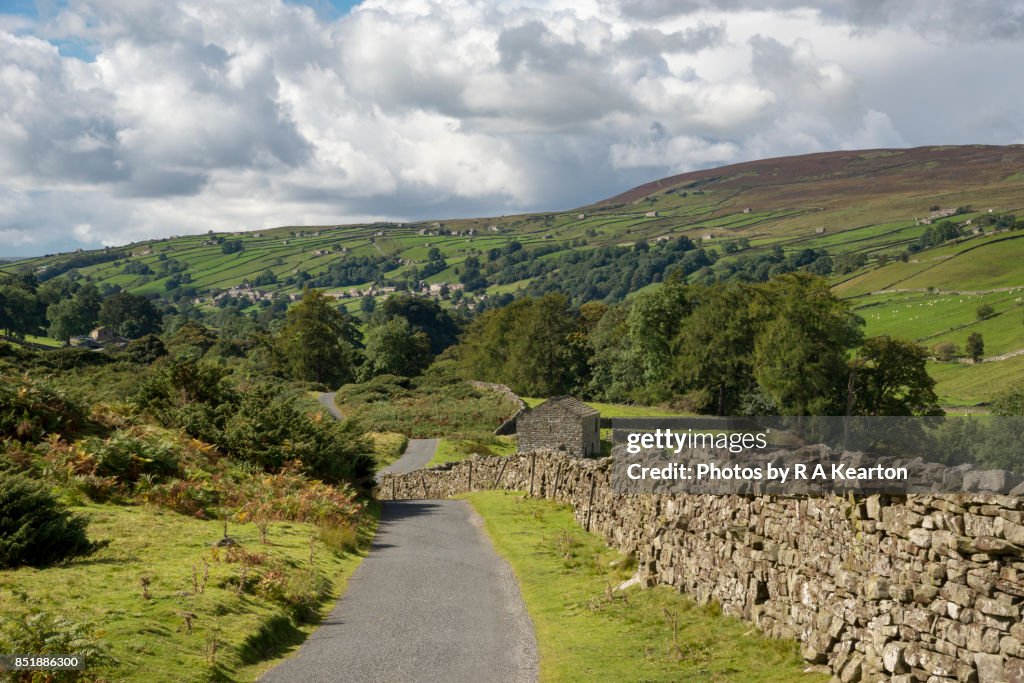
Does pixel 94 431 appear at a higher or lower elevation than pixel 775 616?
higher

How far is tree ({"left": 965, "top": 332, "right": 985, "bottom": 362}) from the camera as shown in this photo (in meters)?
99.6

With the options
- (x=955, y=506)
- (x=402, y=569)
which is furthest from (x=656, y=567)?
(x=955, y=506)

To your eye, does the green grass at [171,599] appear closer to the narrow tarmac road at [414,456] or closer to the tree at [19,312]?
the narrow tarmac road at [414,456]

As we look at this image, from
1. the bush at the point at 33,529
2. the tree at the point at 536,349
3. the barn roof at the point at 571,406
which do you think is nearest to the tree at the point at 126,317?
the tree at the point at 536,349

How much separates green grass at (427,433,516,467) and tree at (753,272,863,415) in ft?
72.0

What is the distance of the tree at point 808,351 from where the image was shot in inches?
2729

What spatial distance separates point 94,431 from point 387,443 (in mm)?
34137

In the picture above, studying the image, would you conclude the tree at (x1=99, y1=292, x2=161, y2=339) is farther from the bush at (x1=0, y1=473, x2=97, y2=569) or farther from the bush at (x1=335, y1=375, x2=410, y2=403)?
the bush at (x1=0, y1=473, x2=97, y2=569)

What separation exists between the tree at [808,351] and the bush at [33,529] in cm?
6068

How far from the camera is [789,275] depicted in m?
75.2

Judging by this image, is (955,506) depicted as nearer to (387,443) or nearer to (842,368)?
(387,443)

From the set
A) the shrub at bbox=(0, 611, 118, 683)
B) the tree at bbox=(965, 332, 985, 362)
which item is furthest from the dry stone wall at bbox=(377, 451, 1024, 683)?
the tree at bbox=(965, 332, 985, 362)

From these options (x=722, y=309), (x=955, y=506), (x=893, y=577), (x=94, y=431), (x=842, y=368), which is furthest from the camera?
(x=722, y=309)

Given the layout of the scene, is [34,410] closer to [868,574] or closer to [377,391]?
[868,574]
